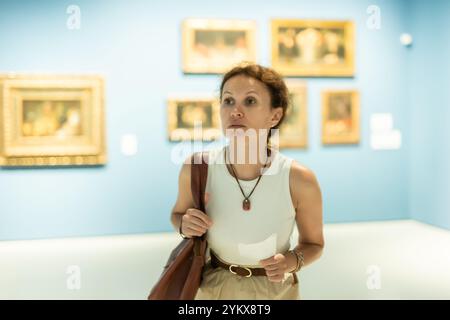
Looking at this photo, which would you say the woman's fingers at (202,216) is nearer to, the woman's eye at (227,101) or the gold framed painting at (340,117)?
the woman's eye at (227,101)

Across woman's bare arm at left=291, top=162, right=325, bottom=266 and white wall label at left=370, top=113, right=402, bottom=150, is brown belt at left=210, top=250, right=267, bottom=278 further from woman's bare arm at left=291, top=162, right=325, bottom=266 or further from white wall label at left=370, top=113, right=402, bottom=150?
white wall label at left=370, top=113, right=402, bottom=150

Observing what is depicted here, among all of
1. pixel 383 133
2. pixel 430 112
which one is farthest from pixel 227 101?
pixel 383 133

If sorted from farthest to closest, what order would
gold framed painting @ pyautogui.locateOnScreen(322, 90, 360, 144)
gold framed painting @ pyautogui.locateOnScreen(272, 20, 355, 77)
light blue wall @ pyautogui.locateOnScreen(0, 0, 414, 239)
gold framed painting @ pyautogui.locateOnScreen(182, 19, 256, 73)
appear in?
gold framed painting @ pyautogui.locateOnScreen(322, 90, 360, 144)
gold framed painting @ pyautogui.locateOnScreen(272, 20, 355, 77)
gold framed painting @ pyautogui.locateOnScreen(182, 19, 256, 73)
light blue wall @ pyautogui.locateOnScreen(0, 0, 414, 239)

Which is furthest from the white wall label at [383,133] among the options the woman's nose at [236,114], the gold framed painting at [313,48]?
the woman's nose at [236,114]

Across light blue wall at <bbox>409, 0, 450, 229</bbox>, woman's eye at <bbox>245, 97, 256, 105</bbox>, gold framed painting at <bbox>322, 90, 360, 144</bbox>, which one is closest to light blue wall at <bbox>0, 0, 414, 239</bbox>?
gold framed painting at <bbox>322, 90, 360, 144</bbox>

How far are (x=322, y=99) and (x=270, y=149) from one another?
5.22 metres

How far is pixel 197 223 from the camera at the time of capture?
4.77 ft

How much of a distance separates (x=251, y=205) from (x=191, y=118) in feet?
16.0

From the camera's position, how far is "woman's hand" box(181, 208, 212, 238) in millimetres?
1455

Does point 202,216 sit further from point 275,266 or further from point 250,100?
point 250,100

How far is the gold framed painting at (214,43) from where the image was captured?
6.29 meters

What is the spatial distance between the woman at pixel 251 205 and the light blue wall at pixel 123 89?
480 cm

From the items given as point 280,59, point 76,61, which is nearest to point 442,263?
point 280,59

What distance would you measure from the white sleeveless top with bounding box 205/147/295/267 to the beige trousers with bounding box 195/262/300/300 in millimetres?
53
